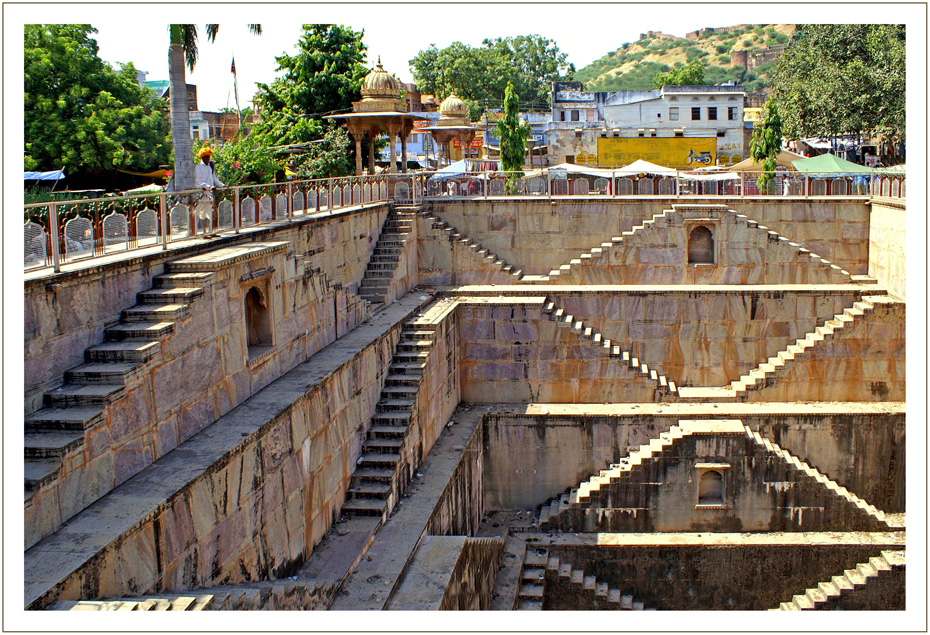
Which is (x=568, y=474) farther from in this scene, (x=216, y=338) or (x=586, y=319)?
(x=216, y=338)

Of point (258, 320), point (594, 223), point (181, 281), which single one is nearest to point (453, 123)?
point (594, 223)

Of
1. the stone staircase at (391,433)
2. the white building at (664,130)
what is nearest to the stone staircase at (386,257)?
the stone staircase at (391,433)

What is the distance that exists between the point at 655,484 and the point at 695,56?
13357 centimetres

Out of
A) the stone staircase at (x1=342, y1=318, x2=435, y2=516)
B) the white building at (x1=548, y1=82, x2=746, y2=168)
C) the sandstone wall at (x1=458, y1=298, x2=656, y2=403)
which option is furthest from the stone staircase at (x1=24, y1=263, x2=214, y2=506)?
the white building at (x1=548, y1=82, x2=746, y2=168)

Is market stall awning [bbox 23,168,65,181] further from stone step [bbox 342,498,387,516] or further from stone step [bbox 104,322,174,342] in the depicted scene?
stone step [bbox 104,322,174,342]

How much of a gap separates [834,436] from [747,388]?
6.93ft

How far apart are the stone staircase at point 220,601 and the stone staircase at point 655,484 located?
8483 mm

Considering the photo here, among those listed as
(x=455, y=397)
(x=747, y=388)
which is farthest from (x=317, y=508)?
(x=747, y=388)

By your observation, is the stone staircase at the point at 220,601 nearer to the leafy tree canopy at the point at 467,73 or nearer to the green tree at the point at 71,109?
the green tree at the point at 71,109

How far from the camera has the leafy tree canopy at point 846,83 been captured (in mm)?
32812

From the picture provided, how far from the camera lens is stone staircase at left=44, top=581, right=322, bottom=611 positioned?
747 centimetres

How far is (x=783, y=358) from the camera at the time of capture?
2098 cm

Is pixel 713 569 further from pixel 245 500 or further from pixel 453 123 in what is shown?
pixel 453 123

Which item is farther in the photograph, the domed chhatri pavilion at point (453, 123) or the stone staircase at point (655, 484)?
the domed chhatri pavilion at point (453, 123)
